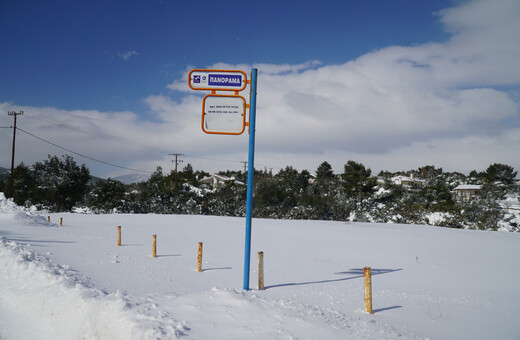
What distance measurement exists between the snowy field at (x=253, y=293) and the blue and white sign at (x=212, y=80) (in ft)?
13.8

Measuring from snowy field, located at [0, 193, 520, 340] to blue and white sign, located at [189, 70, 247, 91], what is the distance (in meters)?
4.19

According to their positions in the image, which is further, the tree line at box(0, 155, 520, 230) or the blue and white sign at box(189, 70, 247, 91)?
the tree line at box(0, 155, 520, 230)

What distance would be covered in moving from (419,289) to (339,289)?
2.58m

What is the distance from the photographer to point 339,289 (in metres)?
8.99

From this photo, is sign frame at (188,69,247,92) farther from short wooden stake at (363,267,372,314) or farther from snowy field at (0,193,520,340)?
short wooden stake at (363,267,372,314)

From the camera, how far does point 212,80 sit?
23.0ft

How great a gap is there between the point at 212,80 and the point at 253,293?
4.57 m

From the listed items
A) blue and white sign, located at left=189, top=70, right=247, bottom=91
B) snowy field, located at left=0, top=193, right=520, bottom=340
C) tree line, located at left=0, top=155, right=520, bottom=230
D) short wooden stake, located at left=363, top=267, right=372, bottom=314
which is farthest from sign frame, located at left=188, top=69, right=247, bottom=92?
tree line, located at left=0, top=155, right=520, bottom=230

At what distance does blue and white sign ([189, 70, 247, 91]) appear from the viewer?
700 cm

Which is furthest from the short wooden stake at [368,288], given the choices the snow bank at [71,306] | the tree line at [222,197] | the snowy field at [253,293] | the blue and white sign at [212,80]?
the tree line at [222,197]

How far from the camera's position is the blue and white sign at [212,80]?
700 centimetres

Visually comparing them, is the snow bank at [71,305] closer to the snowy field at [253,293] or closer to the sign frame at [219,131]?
the snowy field at [253,293]

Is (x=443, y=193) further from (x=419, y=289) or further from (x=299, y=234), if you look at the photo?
(x=419, y=289)

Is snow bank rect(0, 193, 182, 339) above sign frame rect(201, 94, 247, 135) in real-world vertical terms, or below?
below
